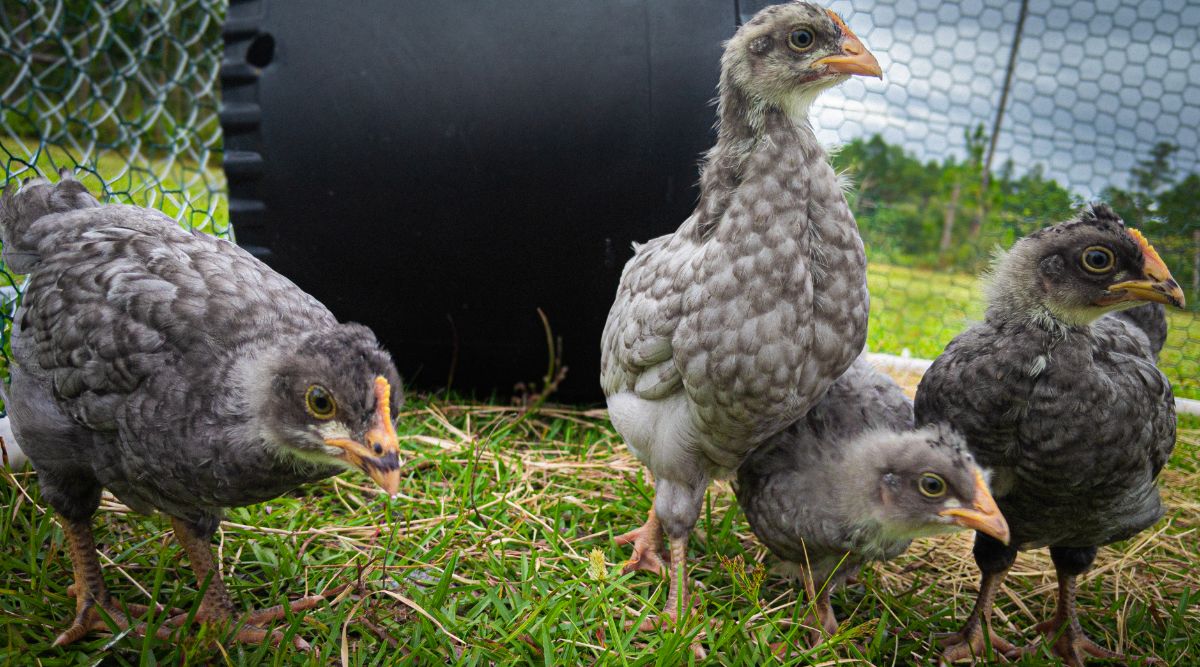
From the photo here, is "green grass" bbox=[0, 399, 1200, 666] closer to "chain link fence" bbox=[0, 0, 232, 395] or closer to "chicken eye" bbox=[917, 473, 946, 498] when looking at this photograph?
"chicken eye" bbox=[917, 473, 946, 498]

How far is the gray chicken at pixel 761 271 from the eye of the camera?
2.06 meters

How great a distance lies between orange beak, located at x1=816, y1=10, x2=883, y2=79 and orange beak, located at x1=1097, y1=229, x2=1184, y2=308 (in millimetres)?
731

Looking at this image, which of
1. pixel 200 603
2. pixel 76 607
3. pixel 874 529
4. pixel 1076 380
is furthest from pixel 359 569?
pixel 1076 380

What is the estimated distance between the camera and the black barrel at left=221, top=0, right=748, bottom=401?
293 cm

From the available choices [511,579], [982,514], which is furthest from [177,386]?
[982,514]

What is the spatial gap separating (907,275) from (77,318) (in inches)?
194

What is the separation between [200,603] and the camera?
6.95 ft

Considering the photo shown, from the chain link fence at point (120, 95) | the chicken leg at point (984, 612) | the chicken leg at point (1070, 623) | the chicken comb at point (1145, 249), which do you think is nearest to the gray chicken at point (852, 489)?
the chicken leg at point (984, 612)

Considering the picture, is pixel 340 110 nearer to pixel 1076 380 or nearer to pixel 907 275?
pixel 1076 380

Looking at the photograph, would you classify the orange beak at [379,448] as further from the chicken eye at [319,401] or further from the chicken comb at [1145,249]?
the chicken comb at [1145,249]

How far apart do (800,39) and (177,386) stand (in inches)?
64.4

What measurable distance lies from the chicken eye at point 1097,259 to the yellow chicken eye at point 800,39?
2.74 ft

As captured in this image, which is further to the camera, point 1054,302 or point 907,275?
point 907,275

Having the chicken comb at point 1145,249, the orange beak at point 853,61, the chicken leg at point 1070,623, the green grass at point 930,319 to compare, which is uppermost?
the orange beak at point 853,61
